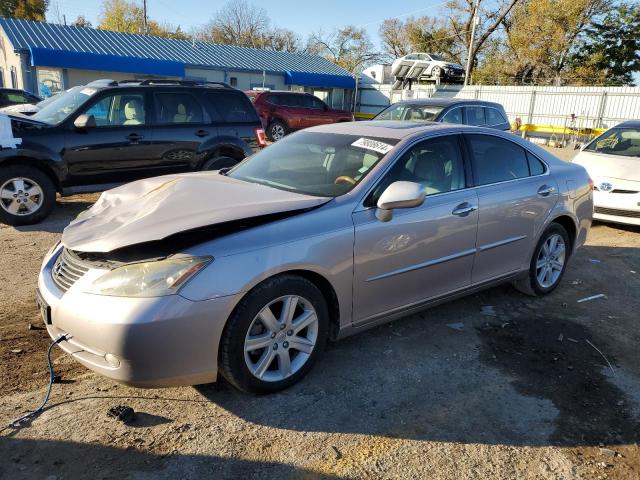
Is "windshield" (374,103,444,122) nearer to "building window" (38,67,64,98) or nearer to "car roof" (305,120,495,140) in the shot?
"car roof" (305,120,495,140)

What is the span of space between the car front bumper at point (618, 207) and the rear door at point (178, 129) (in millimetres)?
6082

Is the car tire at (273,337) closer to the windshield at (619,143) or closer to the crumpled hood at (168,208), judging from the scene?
the crumpled hood at (168,208)

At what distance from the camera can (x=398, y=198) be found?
131 inches

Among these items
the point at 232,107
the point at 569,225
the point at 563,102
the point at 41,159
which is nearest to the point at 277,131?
the point at 232,107

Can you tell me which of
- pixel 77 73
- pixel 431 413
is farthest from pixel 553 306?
pixel 77 73

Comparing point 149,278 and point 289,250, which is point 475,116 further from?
point 149,278

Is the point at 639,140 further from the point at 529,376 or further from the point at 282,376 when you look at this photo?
the point at 282,376

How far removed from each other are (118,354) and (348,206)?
162cm

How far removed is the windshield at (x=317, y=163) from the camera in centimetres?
366

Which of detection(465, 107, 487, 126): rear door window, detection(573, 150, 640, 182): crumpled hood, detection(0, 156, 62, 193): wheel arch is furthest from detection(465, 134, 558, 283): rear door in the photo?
detection(465, 107, 487, 126): rear door window

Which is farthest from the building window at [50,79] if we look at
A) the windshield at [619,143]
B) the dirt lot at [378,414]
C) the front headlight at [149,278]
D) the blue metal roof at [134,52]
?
the front headlight at [149,278]

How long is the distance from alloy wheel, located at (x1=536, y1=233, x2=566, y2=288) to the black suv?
503 centimetres

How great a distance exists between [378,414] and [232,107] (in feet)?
21.6

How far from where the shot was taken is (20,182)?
6.66m
